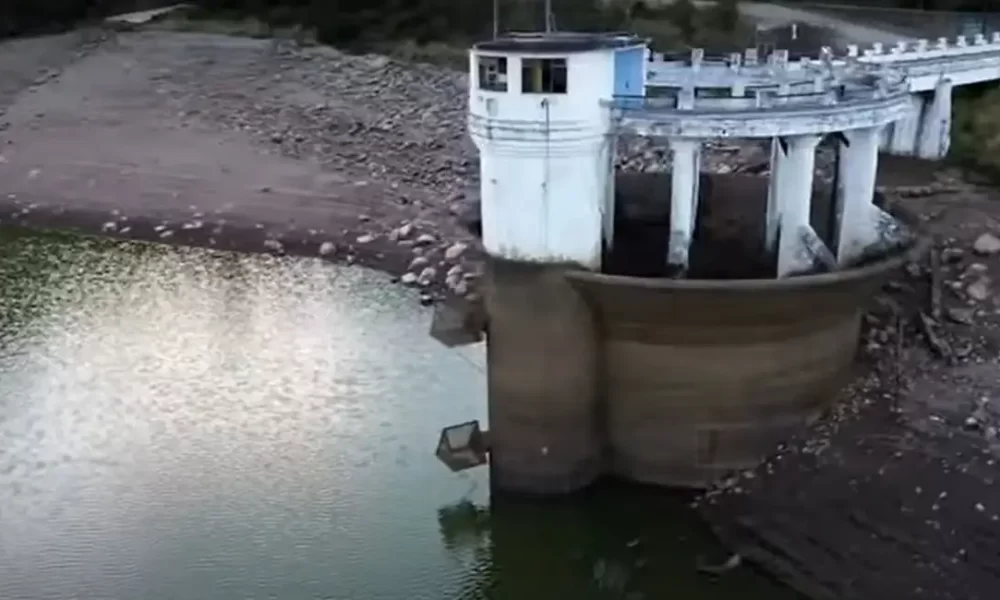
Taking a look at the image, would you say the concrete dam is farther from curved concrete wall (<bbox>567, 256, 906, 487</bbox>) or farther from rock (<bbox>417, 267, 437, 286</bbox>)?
rock (<bbox>417, 267, 437, 286</bbox>)

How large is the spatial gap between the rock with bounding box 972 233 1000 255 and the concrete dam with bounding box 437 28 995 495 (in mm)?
5229

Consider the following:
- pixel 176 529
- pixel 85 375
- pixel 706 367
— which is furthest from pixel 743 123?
pixel 85 375

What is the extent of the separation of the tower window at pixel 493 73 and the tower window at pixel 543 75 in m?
0.30

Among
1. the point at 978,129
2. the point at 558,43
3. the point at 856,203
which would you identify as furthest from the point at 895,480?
the point at 978,129

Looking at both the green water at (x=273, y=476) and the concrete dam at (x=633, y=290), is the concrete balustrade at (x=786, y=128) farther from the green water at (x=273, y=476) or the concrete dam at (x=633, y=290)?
the green water at (x=273, y=476)

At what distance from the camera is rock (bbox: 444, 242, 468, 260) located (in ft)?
86.1

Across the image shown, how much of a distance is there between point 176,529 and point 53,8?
43.8 metres

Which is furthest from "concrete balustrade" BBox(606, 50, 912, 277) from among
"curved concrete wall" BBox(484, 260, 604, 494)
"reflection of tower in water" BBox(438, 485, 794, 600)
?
"reflection of tower in water" BBox(438, 485, 794, 600)

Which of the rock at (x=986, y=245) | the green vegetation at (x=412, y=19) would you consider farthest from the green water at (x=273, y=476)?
the green vegetation at (x=412, y=19)

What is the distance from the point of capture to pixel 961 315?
755 inches

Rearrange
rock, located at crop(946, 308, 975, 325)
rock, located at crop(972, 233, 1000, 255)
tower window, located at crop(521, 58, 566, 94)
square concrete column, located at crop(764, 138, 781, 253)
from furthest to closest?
rock, located at crop(972, 233, 1000, 255), rock, located at crop(946, 308, 975, 325), square concrete column, located at crop(764, 138, 781, 253), tower window, located at crop(521, 58, 566, 94)

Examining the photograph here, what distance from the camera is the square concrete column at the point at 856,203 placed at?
56.2ft

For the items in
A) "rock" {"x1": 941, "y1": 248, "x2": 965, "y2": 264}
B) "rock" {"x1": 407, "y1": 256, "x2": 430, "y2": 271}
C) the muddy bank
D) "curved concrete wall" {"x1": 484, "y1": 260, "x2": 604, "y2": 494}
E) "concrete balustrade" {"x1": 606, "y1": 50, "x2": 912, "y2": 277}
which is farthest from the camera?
"rock" {"x1": 407, "y1": 256, "x2": 430, "y2": 271}

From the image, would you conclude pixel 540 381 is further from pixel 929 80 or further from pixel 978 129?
pixel 978 129
